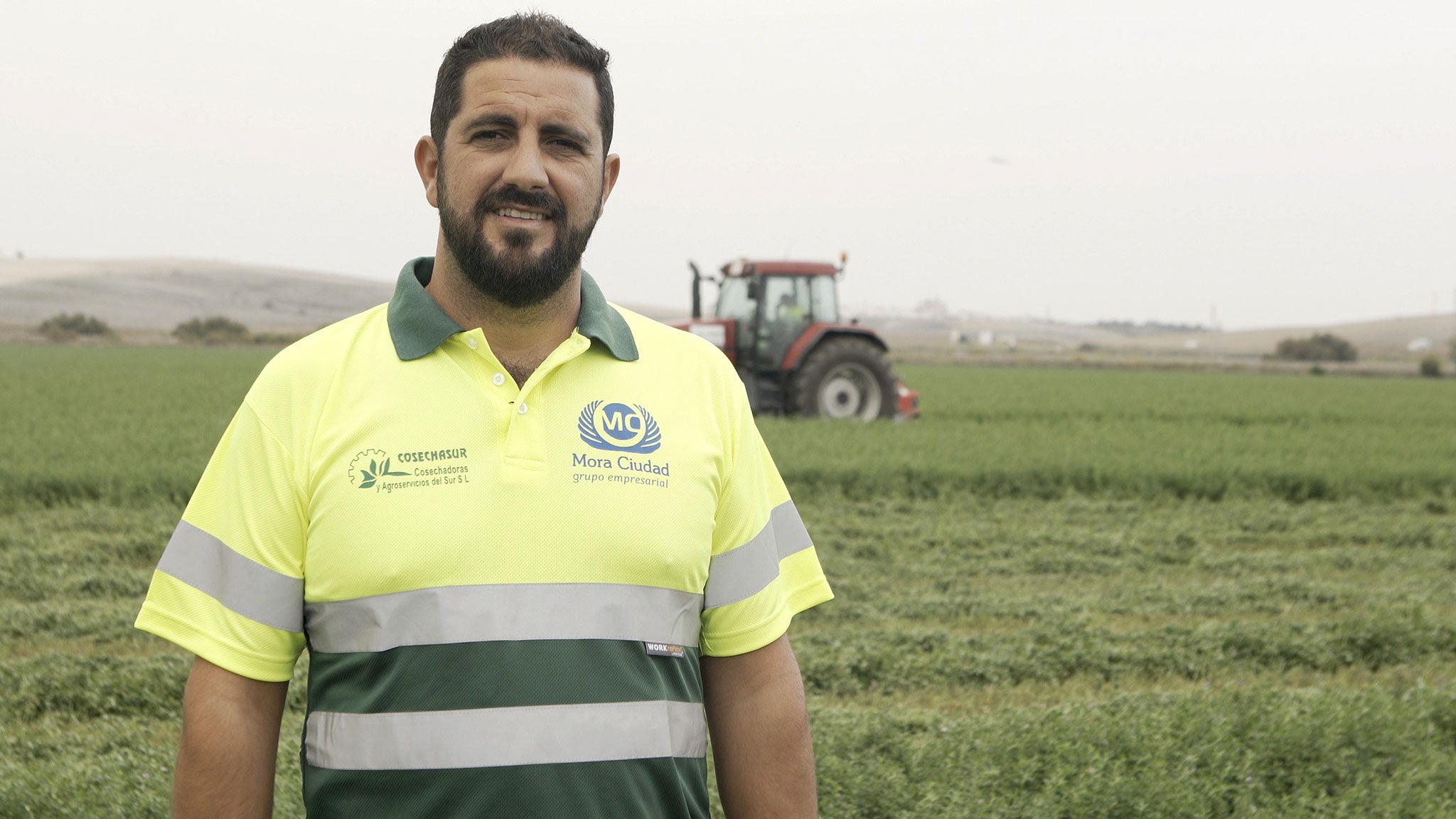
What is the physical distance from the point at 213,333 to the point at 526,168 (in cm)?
5839

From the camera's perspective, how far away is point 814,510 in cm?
895

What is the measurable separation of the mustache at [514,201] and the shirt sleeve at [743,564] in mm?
412

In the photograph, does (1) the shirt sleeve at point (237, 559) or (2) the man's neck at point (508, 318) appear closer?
(1) the shirt sleeve at point (237, 559)

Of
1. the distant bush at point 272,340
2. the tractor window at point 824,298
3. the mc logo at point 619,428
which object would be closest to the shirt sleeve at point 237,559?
the mc logo at point 619,428

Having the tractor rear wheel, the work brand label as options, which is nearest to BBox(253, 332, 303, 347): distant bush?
the tractor rear wheel

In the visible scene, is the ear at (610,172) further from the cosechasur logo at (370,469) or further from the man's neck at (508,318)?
the cosechasur logo at (370,469)

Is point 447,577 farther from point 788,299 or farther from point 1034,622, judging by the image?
point 788,299

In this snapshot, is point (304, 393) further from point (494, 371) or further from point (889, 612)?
point (889, 612)

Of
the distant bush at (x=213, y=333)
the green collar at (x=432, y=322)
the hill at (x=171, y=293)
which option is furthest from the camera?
the hill at (x=171, y=293)

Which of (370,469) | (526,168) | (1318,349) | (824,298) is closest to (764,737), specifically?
(370,469)

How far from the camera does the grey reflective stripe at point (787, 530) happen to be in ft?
6.38

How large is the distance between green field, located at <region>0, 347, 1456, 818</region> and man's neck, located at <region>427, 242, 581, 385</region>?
2.23 metres

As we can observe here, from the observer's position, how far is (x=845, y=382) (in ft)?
47.7

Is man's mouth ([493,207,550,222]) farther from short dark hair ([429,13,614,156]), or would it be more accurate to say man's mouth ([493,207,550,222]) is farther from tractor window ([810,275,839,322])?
tractor window ([810,275,839,322])
